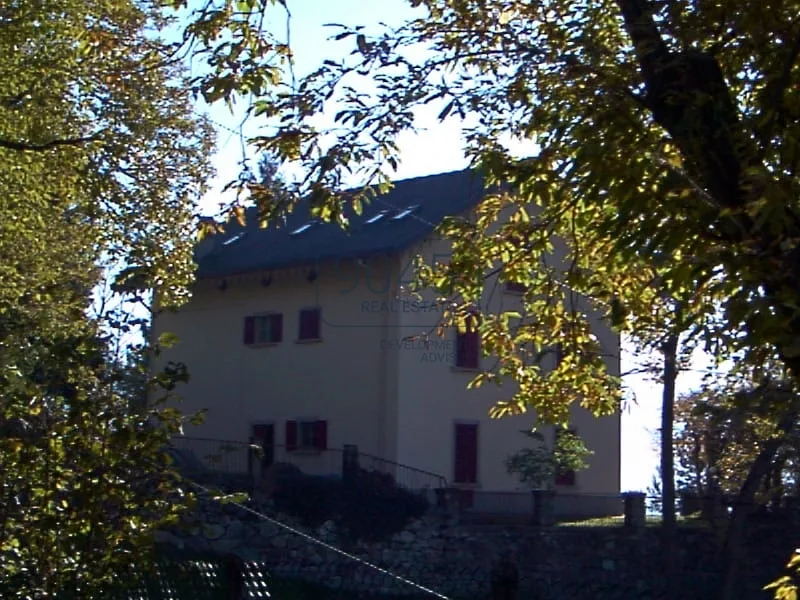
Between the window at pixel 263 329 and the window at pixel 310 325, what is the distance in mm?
715

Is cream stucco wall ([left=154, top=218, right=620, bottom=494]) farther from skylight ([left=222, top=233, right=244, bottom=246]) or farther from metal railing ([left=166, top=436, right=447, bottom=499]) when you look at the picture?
skylight ([left=222, top=233, right=244, bottom=246])

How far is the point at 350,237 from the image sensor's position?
2797 cm

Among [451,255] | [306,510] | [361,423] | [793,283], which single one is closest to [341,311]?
[361,423]

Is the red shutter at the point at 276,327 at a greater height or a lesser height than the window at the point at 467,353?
greater

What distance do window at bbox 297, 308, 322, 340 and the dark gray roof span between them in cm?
124

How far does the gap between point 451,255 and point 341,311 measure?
69.9 ft

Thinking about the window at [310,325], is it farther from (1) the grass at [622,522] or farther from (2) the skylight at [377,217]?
(1) the grass at [622,522]

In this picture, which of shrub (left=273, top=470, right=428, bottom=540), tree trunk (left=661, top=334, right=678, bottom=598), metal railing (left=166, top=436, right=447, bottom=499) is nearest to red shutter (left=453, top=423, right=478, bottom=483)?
metal railing (left=166, top=436, right=447, bottom=499)

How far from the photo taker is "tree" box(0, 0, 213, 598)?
17.8ft

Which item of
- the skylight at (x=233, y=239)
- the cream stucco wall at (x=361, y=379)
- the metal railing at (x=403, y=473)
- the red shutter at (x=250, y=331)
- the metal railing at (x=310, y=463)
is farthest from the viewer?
the skylight at (x=233, y=239)

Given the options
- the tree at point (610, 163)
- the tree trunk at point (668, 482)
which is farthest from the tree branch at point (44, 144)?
the tree trunk at point (668, 482)

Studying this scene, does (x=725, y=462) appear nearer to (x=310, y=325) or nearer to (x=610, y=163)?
(x=310, y=325)

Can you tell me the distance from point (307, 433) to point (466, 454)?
152 inches

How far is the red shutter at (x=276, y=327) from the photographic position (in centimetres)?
3025
